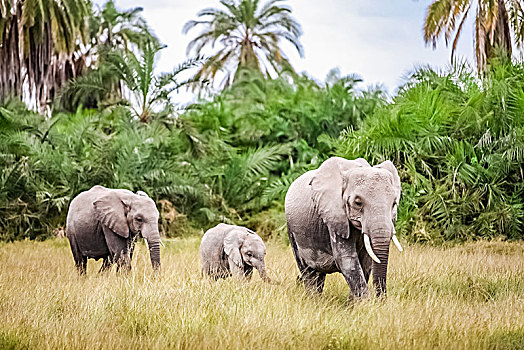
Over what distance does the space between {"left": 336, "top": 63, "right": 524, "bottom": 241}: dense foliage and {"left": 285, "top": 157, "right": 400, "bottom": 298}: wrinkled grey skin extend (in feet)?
23.1

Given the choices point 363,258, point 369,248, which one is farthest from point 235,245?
point 369,248

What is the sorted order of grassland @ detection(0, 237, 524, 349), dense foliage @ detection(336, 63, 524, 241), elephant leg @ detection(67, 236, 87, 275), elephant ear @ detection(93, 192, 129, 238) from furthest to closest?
dense foliage @ detection(336, 63, 524, 241), elephant leg @ detection(67, 236, 87, 275), elephant ear @ detection(93, 192, 129, 238), grassland @ detection(0, 237, 524, 349)

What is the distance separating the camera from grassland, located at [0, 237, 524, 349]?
5543 millimetres

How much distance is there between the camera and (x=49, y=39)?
82.3ft

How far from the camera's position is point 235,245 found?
29.1 ft

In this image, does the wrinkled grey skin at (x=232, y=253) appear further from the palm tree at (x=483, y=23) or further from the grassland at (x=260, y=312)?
the palm tree at (x=483, y=23)

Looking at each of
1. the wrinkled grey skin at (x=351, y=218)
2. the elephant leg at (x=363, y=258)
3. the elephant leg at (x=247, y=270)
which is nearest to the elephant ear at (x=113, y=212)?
the elephant leg at (x=247, y=270)

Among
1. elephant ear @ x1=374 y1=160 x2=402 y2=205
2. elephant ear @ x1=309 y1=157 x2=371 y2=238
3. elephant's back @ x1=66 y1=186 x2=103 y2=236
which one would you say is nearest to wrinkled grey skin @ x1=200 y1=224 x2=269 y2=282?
elephant's back @ x1=66 y1=186 x2=103 y2=236

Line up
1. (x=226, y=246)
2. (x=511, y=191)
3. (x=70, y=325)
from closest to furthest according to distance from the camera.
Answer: (x=70, y=325), (x=226, y=246), (x=511, y=191)

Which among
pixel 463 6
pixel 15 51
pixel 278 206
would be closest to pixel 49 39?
pixel 15 51

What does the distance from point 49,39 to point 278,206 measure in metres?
12.0

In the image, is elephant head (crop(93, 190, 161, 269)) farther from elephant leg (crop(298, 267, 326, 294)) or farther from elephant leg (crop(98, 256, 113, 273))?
elephant leg (crop(298, 267, 326, 294))

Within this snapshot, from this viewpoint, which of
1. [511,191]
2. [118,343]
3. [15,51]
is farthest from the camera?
[15,51]

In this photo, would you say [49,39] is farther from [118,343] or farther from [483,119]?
[118,343]
